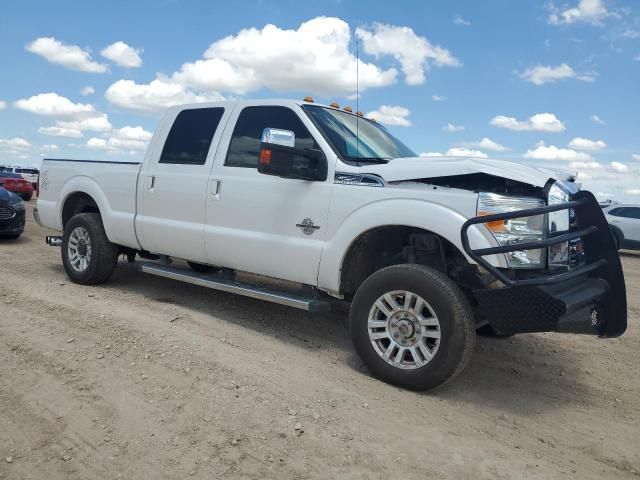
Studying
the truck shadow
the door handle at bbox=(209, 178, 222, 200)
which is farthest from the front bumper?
the door handle at bbox=(209, 178, 222, 200)

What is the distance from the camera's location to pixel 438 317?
11.7ft

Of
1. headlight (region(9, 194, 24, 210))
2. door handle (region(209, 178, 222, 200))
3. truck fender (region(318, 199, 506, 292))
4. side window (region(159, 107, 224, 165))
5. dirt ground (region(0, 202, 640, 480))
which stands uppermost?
side window (region(159, 107, 224, 165))

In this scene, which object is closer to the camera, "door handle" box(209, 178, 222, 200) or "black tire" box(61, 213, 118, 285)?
"door handle" box(209, 178, 222, 200)

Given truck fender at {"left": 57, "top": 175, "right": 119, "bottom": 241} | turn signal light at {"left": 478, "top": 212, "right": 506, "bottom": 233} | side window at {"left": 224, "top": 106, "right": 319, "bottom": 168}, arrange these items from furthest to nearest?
1. truck fender at {"left": 57, "top": 175, "right": 119, "bottom": 241}
2. side window at {"left": 224, "top": 106, "right": 319, "bottom": 168}
3. turn signal light at {"left": 478, "top": 212, "right": 506, "bottom": 233}

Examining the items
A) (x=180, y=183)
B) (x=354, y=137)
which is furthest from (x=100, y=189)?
(x=354, y=137)

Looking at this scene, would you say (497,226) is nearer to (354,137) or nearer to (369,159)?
(369,159)

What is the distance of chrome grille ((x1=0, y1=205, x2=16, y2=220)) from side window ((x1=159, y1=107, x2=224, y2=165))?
230 inches

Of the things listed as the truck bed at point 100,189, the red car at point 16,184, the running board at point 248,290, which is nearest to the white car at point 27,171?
the red car at point 16,184

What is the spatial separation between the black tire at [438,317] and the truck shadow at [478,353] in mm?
207

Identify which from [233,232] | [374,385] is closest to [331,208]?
[233,232]

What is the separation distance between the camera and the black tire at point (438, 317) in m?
3.52

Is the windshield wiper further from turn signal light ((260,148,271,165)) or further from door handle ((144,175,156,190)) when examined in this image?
door handle ((144,175,156,190))

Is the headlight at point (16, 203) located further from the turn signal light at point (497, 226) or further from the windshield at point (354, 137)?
the turn signal light at point (497, 226)

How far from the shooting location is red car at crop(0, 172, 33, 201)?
21.3 m
